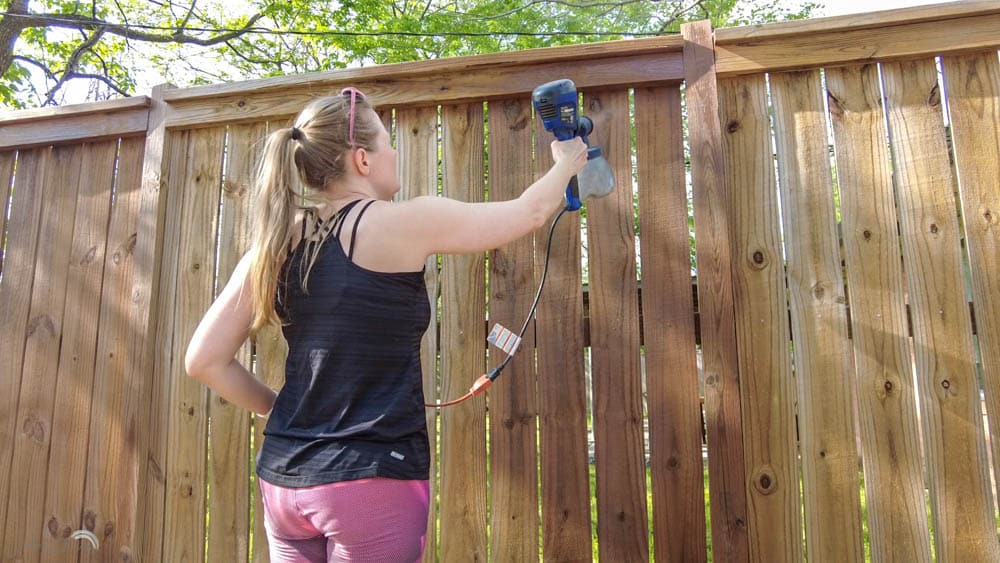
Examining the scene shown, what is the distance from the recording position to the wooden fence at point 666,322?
6.48ft

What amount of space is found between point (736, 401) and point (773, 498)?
1.05ft

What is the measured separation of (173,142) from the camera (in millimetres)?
2695

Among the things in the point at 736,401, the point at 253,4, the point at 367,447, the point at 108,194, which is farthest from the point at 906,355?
the point at 253,4

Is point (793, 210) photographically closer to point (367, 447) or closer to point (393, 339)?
point (393, 339)

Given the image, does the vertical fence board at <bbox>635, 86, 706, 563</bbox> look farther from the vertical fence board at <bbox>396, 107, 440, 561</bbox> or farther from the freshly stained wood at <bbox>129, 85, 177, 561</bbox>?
the freshly stained wood at <bbox>129, 85, 177, 561</bbox>

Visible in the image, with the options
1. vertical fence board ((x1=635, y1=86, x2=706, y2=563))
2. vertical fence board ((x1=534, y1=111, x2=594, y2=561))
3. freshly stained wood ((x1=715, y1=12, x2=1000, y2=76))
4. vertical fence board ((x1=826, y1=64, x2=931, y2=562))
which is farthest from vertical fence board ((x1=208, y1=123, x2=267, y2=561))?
vertical fence board ((x1=826, y1=64, x2=931, y2=562))

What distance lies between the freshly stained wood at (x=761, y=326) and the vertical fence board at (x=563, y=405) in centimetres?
52

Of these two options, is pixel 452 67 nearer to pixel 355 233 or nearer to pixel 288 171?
pixel 288 171

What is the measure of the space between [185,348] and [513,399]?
1.32 metres

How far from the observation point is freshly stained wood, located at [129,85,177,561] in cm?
244

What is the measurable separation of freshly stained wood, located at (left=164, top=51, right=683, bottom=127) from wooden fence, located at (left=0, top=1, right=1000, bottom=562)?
0.03 ft

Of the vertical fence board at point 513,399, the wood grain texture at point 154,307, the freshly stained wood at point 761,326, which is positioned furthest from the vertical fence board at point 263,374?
the freshly stained wood at point 761,326

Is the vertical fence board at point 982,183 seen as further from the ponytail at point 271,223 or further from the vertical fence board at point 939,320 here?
the ponytail at point 271,223

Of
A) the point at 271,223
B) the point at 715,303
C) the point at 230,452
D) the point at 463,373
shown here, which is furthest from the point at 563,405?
the point at 230,452
